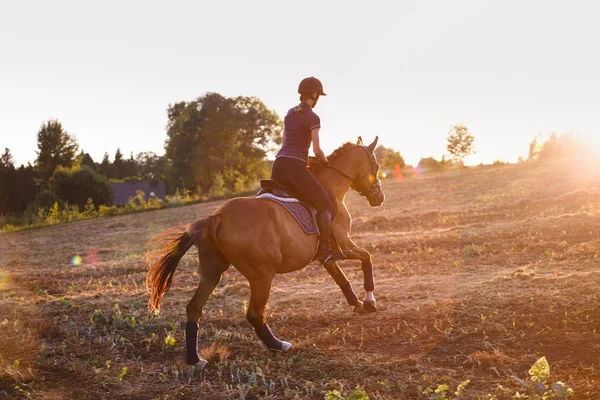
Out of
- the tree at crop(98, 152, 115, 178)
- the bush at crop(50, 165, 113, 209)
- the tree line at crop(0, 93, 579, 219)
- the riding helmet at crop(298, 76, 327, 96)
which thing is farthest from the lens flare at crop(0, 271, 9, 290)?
the tree at crop(98, 152, 115, 178)

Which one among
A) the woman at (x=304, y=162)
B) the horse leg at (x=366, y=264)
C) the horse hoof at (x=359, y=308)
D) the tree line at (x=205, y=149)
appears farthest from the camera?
the tree line at (x=205, y=149)

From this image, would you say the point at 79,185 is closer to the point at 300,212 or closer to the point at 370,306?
the point at 370,306

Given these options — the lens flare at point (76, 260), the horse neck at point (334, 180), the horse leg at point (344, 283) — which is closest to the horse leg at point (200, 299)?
the horse leg at point (344, 283)

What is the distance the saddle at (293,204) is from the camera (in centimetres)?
659

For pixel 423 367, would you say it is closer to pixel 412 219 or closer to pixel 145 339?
pixel 145 339

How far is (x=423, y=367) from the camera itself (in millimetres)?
5430

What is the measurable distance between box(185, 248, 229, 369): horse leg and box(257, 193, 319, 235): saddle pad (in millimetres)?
1041

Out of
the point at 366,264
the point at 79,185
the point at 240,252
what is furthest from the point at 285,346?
the point at 79,185

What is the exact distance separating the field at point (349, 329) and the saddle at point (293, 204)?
1527 mm

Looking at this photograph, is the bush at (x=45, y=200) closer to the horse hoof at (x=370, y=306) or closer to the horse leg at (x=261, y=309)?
the horse hoof at (x=370, y=306)

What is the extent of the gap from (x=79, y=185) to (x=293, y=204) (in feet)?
128

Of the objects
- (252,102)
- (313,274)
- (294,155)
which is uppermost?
(252,102)

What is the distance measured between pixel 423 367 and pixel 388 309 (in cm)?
242

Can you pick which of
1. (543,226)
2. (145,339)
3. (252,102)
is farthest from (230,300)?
(252,102)
